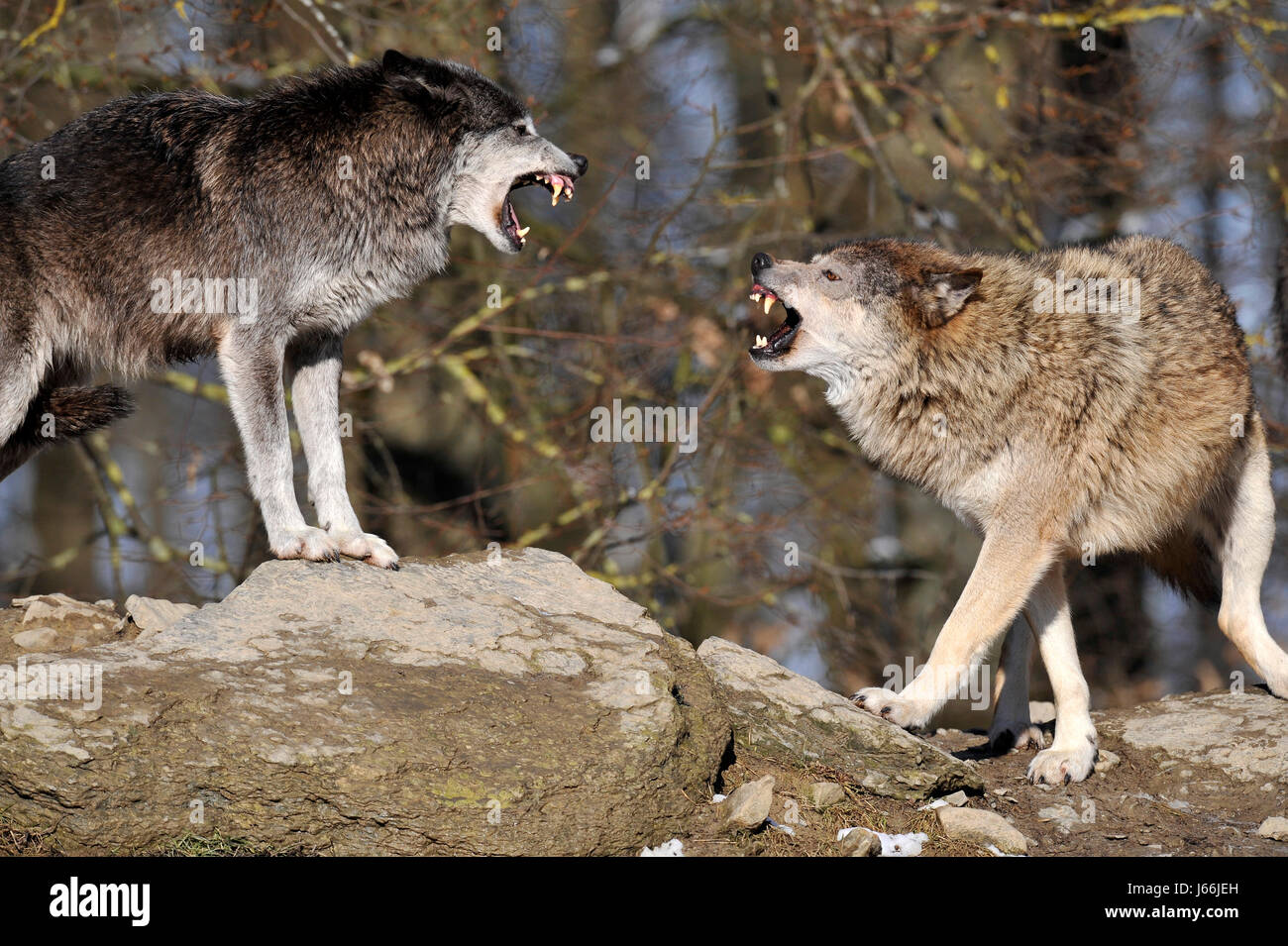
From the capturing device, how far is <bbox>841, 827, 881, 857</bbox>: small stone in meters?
4.46

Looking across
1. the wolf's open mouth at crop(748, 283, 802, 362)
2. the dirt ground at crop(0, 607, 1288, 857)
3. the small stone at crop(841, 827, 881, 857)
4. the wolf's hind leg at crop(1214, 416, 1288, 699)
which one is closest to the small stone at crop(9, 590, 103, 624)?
the dirt ground at crop(0, 607, 1288, 857)

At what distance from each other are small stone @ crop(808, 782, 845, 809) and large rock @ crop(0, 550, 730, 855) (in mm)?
388

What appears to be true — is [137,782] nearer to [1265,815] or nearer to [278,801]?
[278,801]

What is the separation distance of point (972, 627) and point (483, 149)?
3.21m

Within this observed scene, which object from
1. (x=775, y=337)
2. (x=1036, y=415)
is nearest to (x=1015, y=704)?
(x=1036, y=415)

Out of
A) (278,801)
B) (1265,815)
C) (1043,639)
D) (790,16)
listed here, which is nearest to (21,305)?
(278,801)

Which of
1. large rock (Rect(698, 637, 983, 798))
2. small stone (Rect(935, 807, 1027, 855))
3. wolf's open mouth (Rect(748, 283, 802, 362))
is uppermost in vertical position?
wolf's open mouth (Rect(748, 283, 802, 362))

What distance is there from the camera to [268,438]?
211 inches

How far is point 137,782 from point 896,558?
8.73 meters

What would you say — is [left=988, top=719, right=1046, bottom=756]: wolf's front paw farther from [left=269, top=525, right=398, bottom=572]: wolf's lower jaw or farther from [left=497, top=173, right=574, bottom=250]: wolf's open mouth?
[left=497, top=173, right=574, bottom=250]: wolf's open mouth

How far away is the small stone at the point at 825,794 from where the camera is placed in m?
4.75

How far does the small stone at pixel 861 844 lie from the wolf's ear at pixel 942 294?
102 inches

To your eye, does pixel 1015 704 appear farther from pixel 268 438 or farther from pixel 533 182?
pixel 268 438

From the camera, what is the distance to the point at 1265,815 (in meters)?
5.36
